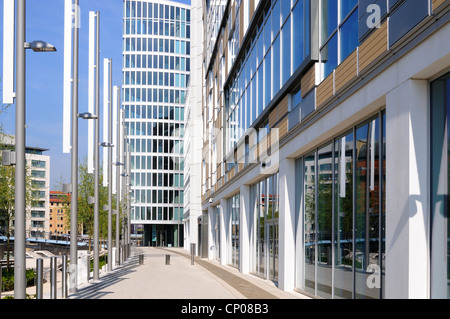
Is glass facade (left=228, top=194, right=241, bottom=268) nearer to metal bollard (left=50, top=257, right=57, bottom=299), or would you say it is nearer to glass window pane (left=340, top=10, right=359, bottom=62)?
metal bollard (left=50, top=257, right=57, bottom=299)

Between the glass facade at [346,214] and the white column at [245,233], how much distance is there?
34.1 feet

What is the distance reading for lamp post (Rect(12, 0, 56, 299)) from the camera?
9.85 metres

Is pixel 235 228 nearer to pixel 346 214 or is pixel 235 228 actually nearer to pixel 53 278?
pixel 346 214

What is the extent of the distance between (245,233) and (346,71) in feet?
53.4

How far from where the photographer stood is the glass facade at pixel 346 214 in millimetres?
11055

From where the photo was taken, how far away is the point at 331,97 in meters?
13.1

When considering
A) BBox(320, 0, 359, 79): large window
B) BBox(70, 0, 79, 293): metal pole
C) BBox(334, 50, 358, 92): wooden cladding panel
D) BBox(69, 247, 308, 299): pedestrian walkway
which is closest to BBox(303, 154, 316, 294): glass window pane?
BBox(69, 247, 308, 299): pedestrian walkway

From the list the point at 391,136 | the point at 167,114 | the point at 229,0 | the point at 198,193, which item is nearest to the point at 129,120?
the point at 167,114

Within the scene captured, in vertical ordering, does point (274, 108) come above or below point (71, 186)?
above

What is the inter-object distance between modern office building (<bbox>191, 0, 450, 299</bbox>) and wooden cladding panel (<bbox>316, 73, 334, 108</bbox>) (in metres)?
0.09

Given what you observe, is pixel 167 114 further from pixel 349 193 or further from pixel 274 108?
pixel 349 193

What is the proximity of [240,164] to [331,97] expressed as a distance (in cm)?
1598

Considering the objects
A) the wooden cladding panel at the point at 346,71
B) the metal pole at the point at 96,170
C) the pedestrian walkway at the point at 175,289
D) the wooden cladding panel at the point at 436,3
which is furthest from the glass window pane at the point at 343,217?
the metal pole at the point at 96,170

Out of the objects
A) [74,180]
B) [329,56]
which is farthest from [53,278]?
[329,56]
